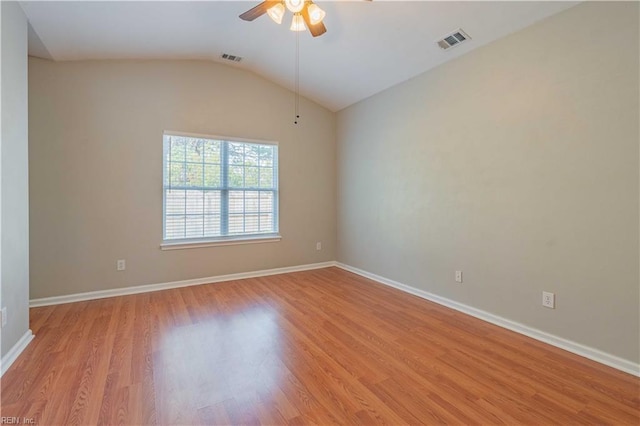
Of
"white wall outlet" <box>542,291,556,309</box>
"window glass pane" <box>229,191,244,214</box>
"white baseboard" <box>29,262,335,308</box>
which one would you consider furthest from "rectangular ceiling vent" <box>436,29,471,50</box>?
"white baseboard" <box>29,262,335,308</box>

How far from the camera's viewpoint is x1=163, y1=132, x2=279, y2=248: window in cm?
401

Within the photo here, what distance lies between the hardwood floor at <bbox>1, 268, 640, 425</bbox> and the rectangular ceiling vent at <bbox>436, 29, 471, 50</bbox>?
280 centimetres

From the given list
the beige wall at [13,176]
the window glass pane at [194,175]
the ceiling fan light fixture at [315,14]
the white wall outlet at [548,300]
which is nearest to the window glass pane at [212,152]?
the window glass pane at [194,175]

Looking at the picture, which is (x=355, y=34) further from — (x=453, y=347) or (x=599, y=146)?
(x=453, y=347)

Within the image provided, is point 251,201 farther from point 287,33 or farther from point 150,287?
point 287,33

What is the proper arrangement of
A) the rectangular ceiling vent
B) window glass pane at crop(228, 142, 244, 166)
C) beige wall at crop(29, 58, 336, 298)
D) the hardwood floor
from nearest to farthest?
the hardwood floor < the rectangular ceiling vent < beige wall at crop(29, 58, 336, 298) < window glass pane at crop(228, 142, 244, 166)

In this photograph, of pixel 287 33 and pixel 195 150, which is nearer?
pixel 287 33

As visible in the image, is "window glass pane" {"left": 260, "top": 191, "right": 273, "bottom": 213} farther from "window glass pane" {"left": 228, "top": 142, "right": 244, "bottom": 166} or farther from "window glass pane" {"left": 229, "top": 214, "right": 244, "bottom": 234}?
"window glass pane" {"left": 228, "top": 142, "right": 244, "bottom": 166}

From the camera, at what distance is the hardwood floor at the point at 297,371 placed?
166cm

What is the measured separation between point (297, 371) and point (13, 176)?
2560mm

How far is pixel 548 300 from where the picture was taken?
252cm

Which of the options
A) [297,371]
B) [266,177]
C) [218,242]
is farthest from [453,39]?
[218,242]

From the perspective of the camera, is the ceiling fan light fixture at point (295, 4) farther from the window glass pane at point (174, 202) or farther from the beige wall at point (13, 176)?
the window glass pane at point (174, 202)

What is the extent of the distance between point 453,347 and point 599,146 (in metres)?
1.91
